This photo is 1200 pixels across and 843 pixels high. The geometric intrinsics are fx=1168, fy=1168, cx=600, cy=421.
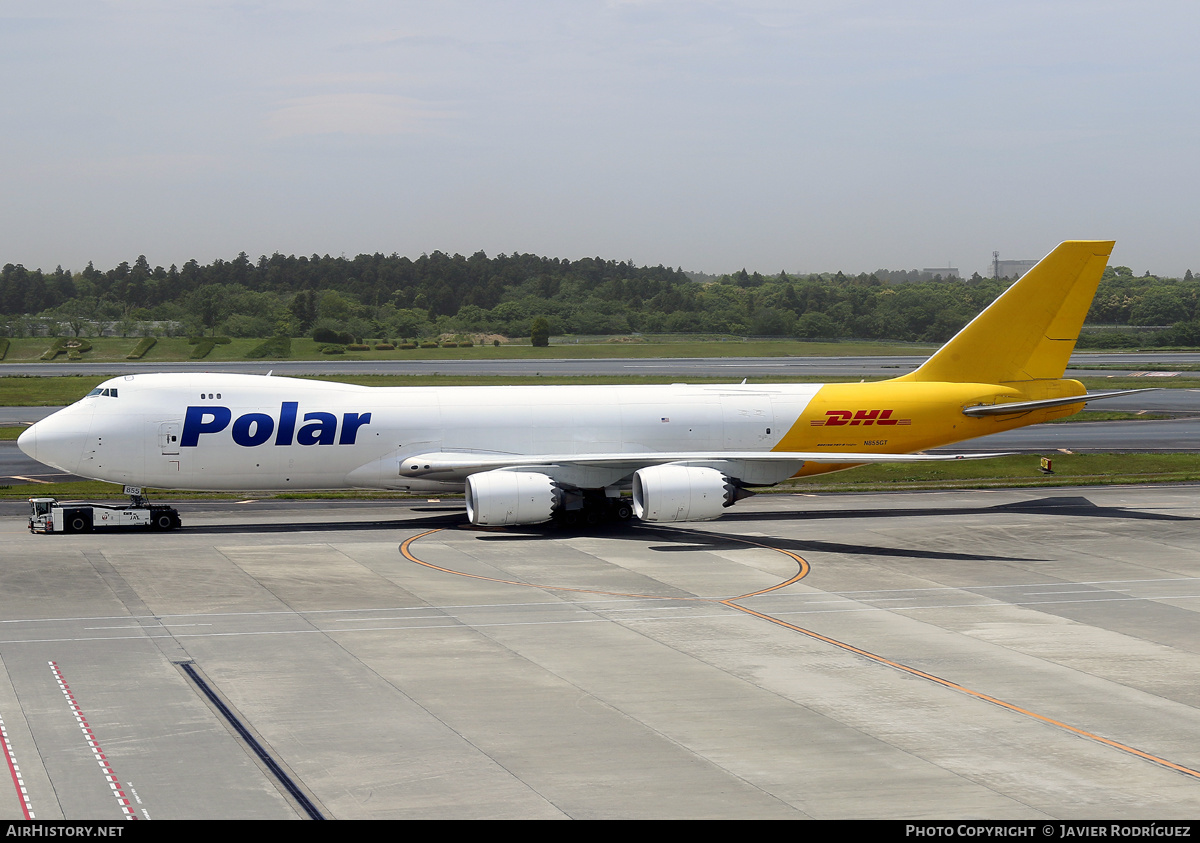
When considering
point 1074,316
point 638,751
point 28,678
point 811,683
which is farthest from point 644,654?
point 1074,316

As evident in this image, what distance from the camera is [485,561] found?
1351 inches

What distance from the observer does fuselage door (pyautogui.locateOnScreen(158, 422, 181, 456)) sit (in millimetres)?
38375

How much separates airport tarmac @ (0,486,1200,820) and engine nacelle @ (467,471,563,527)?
2.95 feet

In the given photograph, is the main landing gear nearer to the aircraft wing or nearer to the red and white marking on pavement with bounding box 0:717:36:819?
the aircraft wing

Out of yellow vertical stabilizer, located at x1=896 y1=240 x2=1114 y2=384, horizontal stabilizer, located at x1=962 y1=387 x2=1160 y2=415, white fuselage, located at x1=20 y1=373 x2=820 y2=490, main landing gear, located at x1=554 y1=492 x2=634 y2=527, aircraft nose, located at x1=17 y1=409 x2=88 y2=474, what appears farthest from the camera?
yellow vertical stabilizer, located at x1=896 y1=240 x2=1114 y2=384

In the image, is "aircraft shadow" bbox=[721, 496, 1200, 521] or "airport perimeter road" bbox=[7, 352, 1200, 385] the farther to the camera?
"airport perimeter road" bbox=[7, 352, 1200, 385]

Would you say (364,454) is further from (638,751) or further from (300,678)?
(638,751)

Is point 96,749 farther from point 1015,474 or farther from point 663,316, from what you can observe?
point 663,316

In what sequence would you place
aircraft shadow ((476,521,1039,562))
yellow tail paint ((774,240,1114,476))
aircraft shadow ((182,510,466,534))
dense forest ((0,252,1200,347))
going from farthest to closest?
dense forest ((0,252,1200,347)) → yellow tail paint ((774,240,1114,476)) → aircraft shadow ((182,510,466,534)) → aircraft shadow ((476,521,1039,562))

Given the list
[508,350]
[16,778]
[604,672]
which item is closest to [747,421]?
[604,672]

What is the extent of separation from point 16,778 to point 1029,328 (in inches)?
1532

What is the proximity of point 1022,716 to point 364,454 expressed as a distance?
83.3ft

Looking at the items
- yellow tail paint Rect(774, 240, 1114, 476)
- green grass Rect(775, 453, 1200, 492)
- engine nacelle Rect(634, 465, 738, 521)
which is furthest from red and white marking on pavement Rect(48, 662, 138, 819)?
green grass Rect(775, 453, 1200, 492)

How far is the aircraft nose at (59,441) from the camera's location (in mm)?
37781
